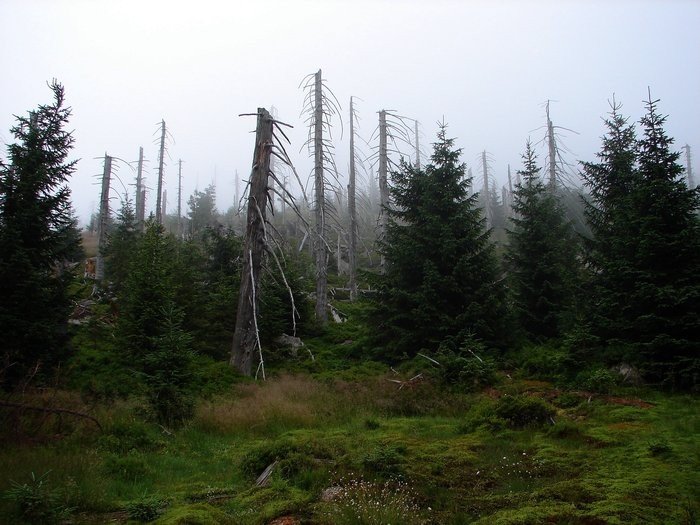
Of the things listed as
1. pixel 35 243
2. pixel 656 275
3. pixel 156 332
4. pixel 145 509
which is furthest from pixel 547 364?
pixel 35 243

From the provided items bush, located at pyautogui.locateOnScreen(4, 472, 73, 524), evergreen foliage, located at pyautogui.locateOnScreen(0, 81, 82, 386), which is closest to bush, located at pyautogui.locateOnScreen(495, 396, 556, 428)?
bush, located at pyautogui.locateOnScreen(4, 472, 73, 524)

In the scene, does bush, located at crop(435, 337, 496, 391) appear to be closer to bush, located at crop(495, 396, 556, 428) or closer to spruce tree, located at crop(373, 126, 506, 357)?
Answer: spruce tree, located at crop(373, 126, 506, 357)

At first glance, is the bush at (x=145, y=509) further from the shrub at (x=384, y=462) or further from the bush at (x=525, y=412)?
the bush at (x=525, y=412)

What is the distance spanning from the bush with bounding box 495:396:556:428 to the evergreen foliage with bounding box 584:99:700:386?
3.62m

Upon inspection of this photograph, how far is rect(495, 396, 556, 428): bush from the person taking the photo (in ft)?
26.8

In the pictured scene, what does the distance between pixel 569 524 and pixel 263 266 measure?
36.4 ft

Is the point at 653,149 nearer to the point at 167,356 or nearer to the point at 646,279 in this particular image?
the point at 646,279

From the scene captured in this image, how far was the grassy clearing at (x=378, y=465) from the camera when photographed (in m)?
4.64

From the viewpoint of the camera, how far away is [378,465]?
234 inches

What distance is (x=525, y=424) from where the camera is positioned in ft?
26.7

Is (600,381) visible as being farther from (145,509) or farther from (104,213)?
(104,213)

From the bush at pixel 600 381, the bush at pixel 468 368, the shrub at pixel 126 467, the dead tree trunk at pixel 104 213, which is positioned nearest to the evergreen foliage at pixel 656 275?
the bush at pixel 600 381

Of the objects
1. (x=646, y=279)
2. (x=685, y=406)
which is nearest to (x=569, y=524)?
(x=685, y=406)

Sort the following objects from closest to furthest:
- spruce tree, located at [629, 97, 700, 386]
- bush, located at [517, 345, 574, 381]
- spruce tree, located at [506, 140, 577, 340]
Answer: spruce tree, located at [629, 97, 700, 386], bush, located at [517, 345, 574, 381], spruce tree, located at [506, 140, 577, 340]
